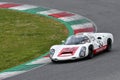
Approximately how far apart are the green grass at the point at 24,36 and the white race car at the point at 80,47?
150 centimetres

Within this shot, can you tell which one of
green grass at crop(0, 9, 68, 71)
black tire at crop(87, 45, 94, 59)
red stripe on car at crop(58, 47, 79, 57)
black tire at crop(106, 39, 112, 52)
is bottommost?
green grass at crop(0, 9, 68, 71)

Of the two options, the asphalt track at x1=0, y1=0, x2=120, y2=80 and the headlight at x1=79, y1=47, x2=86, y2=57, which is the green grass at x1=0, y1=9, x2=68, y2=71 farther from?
the headlight at x1=79, y1=47, x2=86, y2=57

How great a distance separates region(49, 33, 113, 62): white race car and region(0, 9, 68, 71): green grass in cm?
150

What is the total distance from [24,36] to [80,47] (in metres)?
5.64

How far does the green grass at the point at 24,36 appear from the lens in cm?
2002

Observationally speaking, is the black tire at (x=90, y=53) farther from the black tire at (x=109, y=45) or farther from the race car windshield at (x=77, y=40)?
the black tire at (x=109, y=45)

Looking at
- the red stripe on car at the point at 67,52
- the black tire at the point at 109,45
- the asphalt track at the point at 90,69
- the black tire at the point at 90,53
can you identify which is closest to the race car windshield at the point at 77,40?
the black tire at the point at 90,53

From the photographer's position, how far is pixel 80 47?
1844 cm

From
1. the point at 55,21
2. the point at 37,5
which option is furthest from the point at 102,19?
the point at 37,5

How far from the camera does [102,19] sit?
89.1 ft

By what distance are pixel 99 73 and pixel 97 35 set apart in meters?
4.57

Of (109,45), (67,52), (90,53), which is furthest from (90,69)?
(109,45)

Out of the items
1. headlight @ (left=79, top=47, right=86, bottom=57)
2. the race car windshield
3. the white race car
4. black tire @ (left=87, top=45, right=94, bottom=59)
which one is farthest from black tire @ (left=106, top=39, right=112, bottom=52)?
headlight @ (left=79, top=47, right=86, bottom=57)

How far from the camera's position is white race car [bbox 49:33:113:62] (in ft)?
59.7
